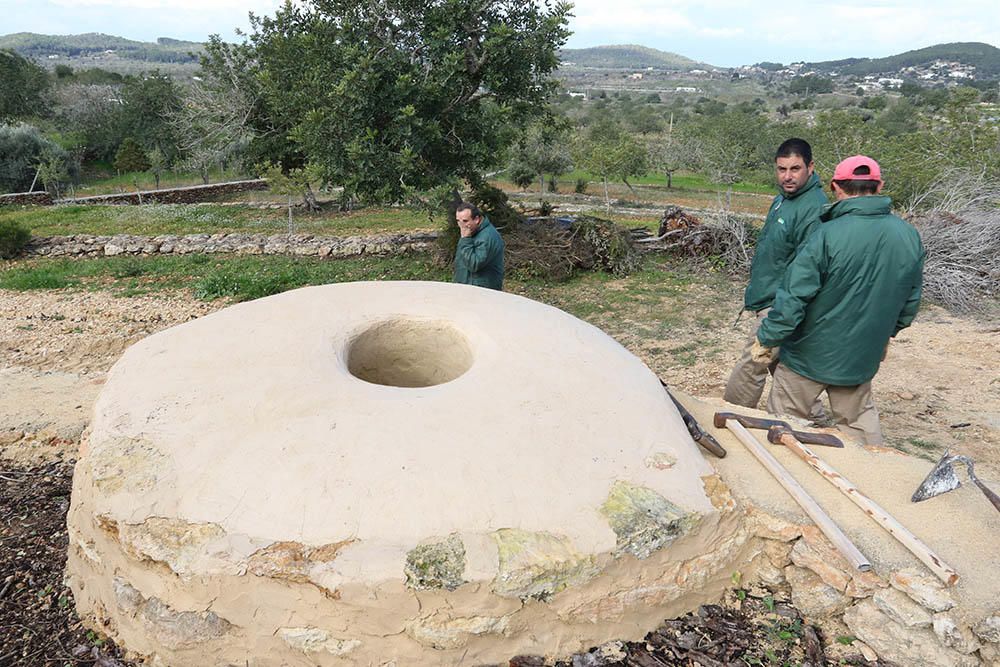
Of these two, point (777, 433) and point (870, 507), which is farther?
point (777, 433)

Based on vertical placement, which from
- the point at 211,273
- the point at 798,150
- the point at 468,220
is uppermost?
the point at 798,150

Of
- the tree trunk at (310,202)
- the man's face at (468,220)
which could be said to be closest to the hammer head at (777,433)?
the man's face at (468,220)

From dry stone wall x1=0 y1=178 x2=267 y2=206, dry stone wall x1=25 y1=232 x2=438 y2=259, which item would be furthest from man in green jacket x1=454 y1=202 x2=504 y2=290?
dry stone wall x1=0 y1=178 x2=267 y2=206

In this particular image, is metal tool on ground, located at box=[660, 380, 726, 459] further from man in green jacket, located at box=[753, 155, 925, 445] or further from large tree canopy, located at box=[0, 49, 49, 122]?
large tree canopy, located at box=[0, 49, 49, 122]

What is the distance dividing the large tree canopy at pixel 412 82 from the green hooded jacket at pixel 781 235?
5.91 m

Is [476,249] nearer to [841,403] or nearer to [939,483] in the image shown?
[841,403]

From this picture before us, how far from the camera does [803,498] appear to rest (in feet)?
9.66

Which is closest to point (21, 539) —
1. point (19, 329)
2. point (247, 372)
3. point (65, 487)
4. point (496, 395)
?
point (65, 487)

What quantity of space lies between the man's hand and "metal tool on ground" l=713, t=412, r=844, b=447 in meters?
0.69

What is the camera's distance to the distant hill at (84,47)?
152875 mm

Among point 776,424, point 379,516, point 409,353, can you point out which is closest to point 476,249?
point 409,353

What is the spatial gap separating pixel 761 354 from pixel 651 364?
254 cm

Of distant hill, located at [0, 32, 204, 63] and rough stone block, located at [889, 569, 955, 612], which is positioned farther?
distant hill, located at [0, 32, 204, 63]

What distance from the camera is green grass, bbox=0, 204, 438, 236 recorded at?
15.2 meters
